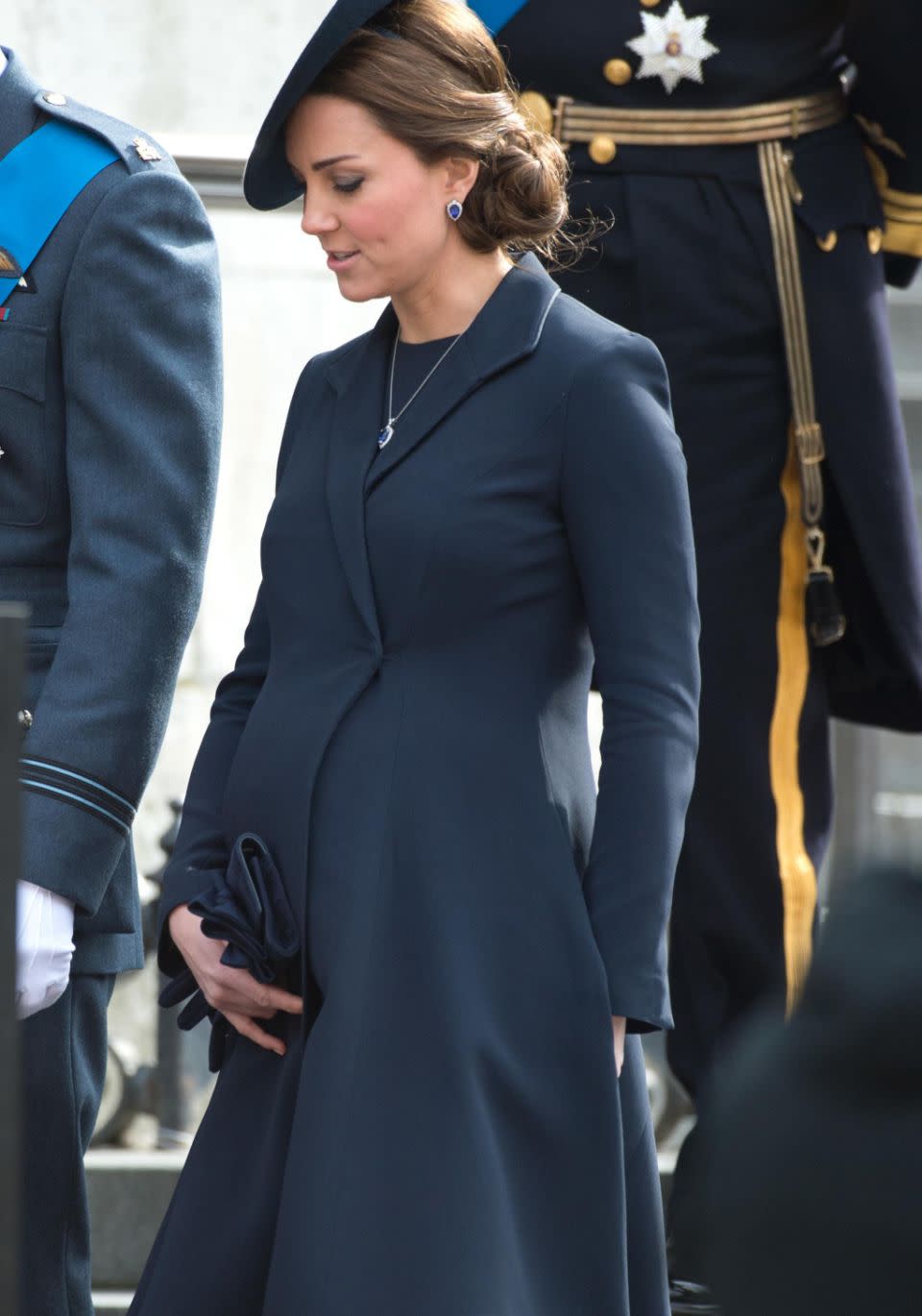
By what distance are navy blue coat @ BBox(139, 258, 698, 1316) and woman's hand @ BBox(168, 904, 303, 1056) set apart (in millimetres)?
31

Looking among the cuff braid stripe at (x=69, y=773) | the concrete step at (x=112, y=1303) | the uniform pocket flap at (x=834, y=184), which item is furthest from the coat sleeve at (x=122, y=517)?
the concrete step at (x=112, y=1303)

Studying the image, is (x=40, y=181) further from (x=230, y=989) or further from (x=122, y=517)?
(x=230, y=989)

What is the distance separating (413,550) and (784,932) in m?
1.06

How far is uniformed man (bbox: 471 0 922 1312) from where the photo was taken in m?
3.52

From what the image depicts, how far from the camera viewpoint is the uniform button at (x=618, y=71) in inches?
141

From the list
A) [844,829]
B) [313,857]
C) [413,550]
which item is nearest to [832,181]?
[413,550]

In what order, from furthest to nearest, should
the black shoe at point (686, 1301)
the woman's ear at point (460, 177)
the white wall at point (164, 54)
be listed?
the white wall at point (164, 54) < the black shoe at point (686, 1301) < the woman's ear at point (460, 177)

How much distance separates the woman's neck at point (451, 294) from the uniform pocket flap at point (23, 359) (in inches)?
16.9

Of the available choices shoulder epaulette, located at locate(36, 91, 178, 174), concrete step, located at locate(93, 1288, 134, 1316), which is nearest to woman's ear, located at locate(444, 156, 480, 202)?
shoulder epaulette, located at locate(36, 91, 178, 174)

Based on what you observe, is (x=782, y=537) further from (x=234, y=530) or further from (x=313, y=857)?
(x=234, y=530)

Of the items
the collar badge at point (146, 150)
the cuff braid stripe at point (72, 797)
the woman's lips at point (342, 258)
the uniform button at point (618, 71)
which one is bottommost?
the cuff braid stripe at point (72, 797)

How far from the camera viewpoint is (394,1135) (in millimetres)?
2584

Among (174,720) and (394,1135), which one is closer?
(394,1135)

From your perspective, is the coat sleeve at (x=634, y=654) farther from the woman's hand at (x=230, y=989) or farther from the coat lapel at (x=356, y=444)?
the woman's hand at (x=230, y=989)
